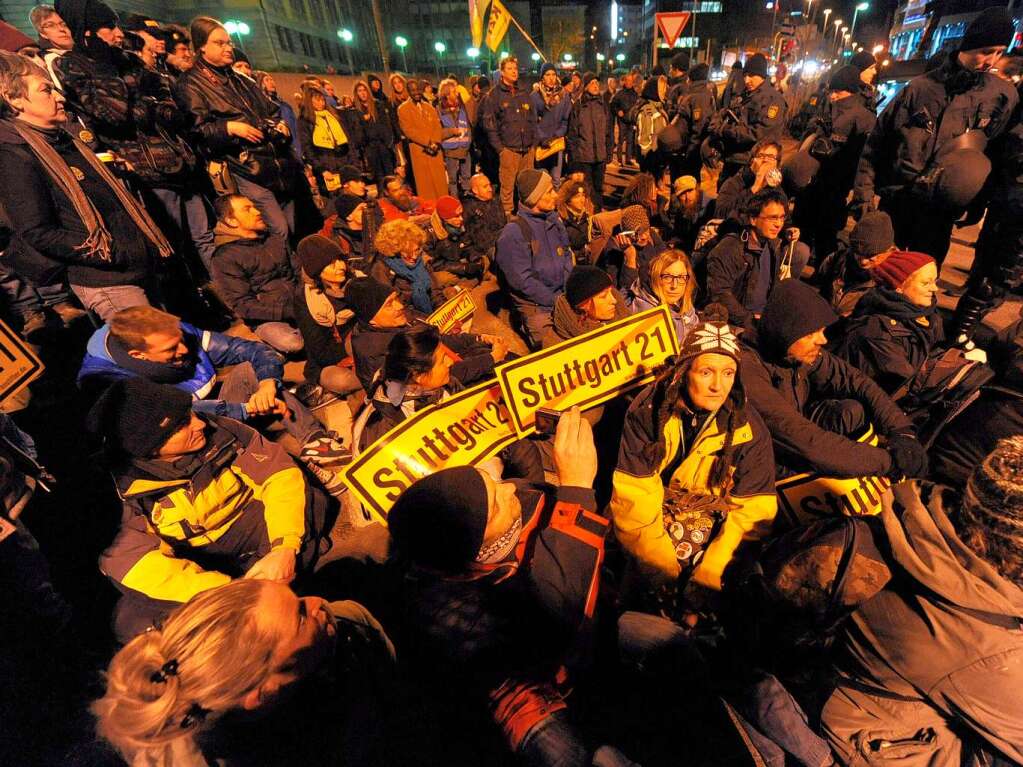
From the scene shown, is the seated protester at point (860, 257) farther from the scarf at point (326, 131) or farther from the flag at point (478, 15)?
the flag at point (478, 15)

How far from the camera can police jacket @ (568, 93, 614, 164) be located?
10.8 m

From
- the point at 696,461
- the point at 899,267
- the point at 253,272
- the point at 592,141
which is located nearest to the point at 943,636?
the point at 696,461

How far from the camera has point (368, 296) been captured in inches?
152

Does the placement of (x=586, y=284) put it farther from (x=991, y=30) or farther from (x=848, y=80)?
(x=848, y=80)

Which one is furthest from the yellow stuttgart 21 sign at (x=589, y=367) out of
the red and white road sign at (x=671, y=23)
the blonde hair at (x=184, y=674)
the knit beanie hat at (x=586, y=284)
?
the red and white road sign at (x=671, y=23)

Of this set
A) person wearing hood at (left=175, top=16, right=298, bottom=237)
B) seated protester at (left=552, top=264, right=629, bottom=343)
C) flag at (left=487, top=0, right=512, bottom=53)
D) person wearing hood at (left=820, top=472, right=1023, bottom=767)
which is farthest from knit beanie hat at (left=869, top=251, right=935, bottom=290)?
flag at (left=487, top=0, right=512, bottom=53)

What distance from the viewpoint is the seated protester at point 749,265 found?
4.72m

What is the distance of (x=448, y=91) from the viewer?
1131cm

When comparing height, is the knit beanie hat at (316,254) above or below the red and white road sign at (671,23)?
below

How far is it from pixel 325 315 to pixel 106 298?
1956 millimetres

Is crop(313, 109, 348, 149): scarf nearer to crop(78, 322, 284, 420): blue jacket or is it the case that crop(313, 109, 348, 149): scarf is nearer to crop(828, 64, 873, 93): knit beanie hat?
crop(78, 322, 284, 420): blue jacket

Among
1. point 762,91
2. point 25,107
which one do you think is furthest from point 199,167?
point 762,91

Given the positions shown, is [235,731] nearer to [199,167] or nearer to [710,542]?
[710,542]

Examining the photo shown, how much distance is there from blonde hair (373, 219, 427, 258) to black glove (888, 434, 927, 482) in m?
4.90
